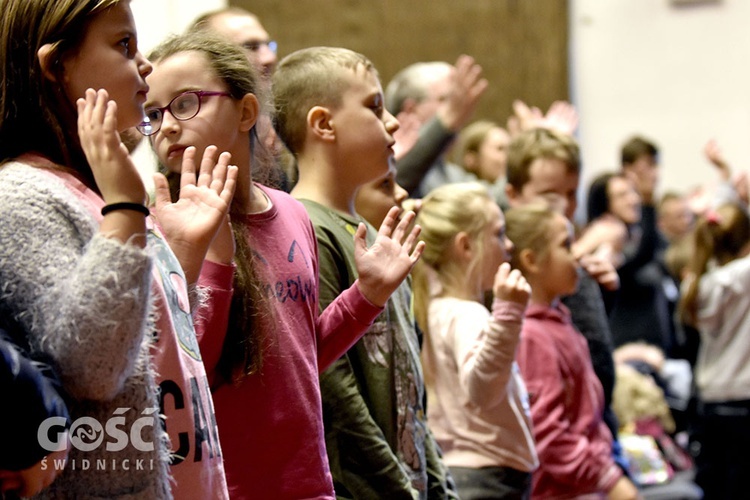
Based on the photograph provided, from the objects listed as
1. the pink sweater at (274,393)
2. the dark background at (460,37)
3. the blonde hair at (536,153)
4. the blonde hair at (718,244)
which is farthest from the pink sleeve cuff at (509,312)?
the dark background at (460,37)

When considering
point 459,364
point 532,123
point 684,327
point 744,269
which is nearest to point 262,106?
point 459,364

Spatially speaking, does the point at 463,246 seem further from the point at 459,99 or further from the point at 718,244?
the point at 718,244

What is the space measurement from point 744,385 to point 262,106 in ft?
11.9

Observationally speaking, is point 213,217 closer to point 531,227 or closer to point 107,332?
point 107,332

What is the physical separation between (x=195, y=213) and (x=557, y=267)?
6.13ft

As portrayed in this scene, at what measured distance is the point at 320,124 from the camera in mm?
2350

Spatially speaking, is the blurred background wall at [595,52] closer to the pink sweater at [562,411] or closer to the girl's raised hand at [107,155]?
the pink sweater at [562,411]

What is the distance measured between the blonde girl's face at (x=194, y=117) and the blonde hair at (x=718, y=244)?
374cm

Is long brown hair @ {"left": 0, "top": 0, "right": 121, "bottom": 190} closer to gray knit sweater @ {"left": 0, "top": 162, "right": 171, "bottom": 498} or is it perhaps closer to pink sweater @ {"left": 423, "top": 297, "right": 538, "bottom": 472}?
gray knit sweater @ {"left": 0, "top": 162, "right": 171, "bottom": 498}

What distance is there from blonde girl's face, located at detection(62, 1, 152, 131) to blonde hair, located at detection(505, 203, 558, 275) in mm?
1963

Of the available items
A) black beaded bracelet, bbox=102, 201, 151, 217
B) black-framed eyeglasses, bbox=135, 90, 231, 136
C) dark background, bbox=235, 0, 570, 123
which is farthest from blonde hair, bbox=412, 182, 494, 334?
dark background, bbox=235, 0, 570, 123

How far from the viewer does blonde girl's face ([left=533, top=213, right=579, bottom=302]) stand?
3.31 metres

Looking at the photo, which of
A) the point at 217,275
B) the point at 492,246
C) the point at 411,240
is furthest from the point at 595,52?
the point at 217,275

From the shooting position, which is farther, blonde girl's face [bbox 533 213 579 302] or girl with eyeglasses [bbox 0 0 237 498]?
blonde girl's face [bbox 533 213 579 302]
